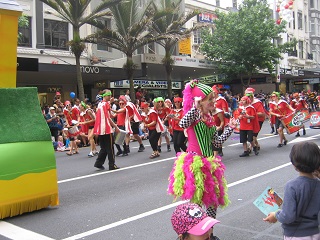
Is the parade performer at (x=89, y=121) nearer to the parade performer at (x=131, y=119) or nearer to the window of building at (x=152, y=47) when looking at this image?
the parade performer at (x=131, y=119)

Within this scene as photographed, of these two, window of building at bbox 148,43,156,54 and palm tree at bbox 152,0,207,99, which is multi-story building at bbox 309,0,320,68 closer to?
window of building at bbox 148,43,156,54

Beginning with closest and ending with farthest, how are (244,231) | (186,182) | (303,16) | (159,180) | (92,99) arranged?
(186,182) < (244,231) < (159,180) < (92,99) < (303,16)

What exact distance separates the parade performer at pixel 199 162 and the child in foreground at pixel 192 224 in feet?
5.84

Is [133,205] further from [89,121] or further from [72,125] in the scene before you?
[72,125]

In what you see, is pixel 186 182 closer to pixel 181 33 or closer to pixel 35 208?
pixel 35 208

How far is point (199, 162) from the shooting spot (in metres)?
4.46

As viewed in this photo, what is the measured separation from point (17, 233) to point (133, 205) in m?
1.97

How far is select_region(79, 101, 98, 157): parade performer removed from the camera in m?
12.9

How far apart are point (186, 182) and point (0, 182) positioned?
10.1ft

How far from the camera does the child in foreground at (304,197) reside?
291 centimetres

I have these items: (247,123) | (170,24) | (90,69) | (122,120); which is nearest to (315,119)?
(247,123)

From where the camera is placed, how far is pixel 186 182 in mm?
4383

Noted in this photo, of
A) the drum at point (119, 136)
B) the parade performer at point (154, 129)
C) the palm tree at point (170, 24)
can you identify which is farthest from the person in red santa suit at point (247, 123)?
the palm tree at point (170, 24)

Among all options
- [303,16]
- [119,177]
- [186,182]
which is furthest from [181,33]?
[303,16]
